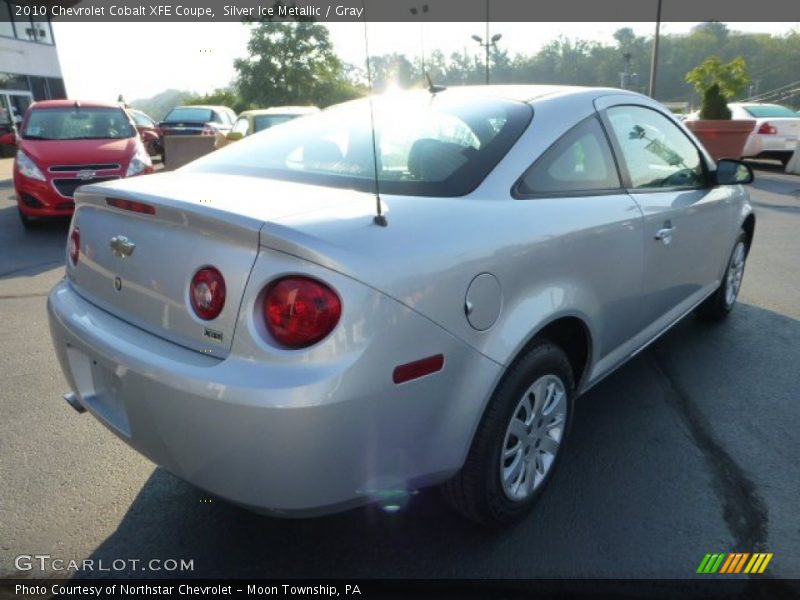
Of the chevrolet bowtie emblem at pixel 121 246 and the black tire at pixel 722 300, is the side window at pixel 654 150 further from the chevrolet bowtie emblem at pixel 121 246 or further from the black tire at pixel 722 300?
the chevrolet bowtie emblem at pixel 121 246

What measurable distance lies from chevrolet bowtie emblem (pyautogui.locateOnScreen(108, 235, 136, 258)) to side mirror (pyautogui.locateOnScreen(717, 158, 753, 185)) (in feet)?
10.2

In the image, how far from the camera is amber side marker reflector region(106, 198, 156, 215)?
2.02 meters

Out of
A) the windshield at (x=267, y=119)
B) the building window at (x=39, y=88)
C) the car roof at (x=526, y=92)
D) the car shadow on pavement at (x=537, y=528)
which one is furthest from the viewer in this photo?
the building window at (x=39, y=88)

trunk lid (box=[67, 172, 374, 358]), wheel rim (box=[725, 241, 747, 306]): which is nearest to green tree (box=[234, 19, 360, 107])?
wheel rim (box=[725, 241, 747, 306])

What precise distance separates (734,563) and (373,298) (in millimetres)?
1565

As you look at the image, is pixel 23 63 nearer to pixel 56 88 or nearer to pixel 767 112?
pixel 56 88

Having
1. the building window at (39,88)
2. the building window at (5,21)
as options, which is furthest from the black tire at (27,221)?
the building window at (39,88)

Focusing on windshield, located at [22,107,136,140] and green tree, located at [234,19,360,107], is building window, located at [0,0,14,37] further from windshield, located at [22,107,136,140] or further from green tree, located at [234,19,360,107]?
windshield, located at [22,107,136,140]

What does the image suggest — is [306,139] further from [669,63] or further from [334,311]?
[669,63]

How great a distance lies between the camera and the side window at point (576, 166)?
2.36 metres

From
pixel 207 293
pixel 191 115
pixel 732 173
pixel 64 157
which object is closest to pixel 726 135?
pixel 732 173

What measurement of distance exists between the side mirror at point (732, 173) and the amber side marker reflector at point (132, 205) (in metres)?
3.06

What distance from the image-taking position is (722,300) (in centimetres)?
429

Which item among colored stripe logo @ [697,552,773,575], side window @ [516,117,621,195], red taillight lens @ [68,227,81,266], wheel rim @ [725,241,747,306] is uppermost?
side window @ [516,117,621,195]
